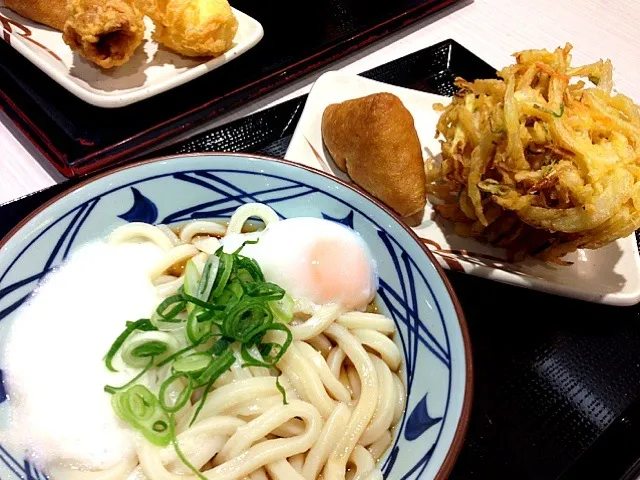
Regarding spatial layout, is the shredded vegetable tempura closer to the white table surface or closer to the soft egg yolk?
the soft egg yolk

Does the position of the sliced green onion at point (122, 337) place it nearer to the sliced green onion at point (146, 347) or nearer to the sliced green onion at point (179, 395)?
the sliced green onion at point (146, 347)

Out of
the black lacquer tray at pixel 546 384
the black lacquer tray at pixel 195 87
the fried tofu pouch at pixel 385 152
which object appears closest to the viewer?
the black lacquer tray at pixel 546 384

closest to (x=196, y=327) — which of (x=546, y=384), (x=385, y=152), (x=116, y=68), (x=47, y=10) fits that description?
(x=385, y=152)

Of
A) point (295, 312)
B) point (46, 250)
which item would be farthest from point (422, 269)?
point (46, 250)

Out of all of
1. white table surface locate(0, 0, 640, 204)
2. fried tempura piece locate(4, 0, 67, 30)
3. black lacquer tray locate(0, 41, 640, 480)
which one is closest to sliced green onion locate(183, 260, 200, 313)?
black lacquer tray locate(0, 41, 640, 480)

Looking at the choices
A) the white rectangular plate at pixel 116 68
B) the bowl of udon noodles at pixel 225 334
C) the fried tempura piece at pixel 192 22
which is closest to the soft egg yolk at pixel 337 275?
the bowl of udon noodles at pixel 225 334

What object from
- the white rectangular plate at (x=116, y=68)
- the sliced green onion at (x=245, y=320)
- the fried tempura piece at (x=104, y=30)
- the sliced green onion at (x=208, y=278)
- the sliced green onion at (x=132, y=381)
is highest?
the fried tempura piece at (x=104, y=30)
